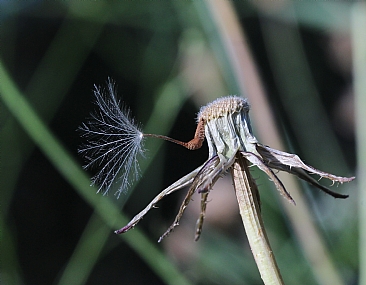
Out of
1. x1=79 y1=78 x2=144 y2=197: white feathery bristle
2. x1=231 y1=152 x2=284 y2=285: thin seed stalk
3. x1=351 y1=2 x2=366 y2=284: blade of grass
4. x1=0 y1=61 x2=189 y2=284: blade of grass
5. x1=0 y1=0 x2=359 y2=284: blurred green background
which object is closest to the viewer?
x1=231 y1=152 x2=284 y2=285: thin seed stalk

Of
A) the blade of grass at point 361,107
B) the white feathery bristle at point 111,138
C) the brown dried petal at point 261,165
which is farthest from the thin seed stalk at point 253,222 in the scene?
the blade of grass at point 361,107

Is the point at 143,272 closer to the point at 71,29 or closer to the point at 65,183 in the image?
the point at 65,183

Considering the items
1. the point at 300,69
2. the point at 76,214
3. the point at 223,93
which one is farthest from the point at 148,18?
the point at 76,214

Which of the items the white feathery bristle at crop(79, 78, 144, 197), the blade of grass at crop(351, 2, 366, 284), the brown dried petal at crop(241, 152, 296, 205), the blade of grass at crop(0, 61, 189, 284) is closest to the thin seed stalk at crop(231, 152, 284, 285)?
the brown dried petal at crop(241, 152, 296, 205)

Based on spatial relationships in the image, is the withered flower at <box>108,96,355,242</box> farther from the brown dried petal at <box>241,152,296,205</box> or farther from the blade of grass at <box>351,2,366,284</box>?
the blade of grass at <box>351,2,366,284</box>

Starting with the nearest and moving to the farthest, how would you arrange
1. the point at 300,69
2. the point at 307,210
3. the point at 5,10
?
the point at 307,210, the point at 5,10, the point at 300,69

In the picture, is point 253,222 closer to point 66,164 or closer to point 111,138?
point 111,138

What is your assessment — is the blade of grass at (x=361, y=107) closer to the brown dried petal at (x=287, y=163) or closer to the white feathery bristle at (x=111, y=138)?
the brown dried petal at (x=287, y=163)
